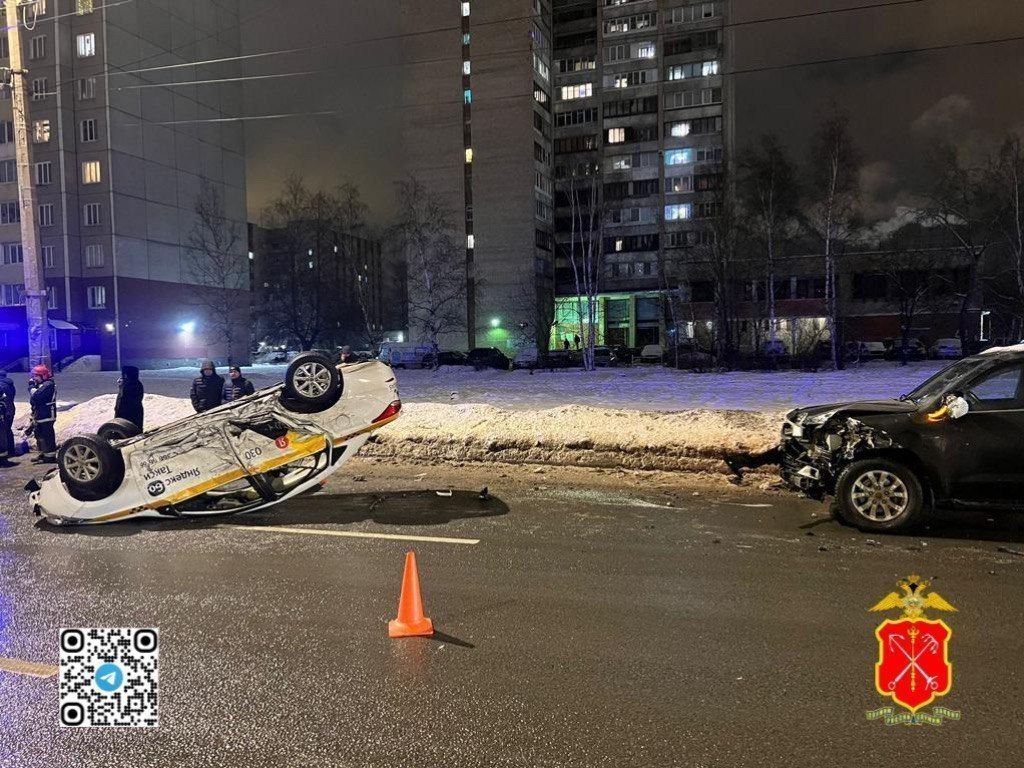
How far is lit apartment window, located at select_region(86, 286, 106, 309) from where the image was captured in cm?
5419

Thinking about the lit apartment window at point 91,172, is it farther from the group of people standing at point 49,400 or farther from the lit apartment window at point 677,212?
the lit apartment window at point 677,212

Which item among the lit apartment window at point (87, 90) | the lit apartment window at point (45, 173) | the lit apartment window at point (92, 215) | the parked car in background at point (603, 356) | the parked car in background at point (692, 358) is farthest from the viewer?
the lit apartment window at point (92, 215)

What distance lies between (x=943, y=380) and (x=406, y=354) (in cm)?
4625

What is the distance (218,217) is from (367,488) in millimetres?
53379

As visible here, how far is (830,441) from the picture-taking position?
7.41 meters

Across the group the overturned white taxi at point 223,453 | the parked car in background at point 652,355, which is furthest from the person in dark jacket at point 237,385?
the parked car in background at point 652,355

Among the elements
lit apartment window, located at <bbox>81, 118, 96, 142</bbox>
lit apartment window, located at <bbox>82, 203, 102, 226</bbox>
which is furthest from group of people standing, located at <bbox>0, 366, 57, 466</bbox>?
lit apartment window, located at <bbox>81, 118, 96, 142</bbox>

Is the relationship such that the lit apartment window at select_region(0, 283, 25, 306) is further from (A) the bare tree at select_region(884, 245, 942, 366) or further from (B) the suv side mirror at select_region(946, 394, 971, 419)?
(B) the suv side mirror at select_region(946, 394, 971, 419)

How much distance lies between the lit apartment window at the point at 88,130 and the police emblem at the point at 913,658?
62.7 meters

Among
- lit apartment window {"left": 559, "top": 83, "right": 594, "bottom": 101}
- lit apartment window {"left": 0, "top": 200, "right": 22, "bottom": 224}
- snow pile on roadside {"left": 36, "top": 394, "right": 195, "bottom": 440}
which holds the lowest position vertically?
snow pile on roadside {"left": 36, "top": 394, "right": 195, "bottom": 440}

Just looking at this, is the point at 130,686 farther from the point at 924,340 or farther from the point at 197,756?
the point at 924,340

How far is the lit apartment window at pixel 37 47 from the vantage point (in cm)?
5419

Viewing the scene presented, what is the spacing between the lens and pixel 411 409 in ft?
48.6

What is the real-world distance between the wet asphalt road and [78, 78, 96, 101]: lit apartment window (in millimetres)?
56740
